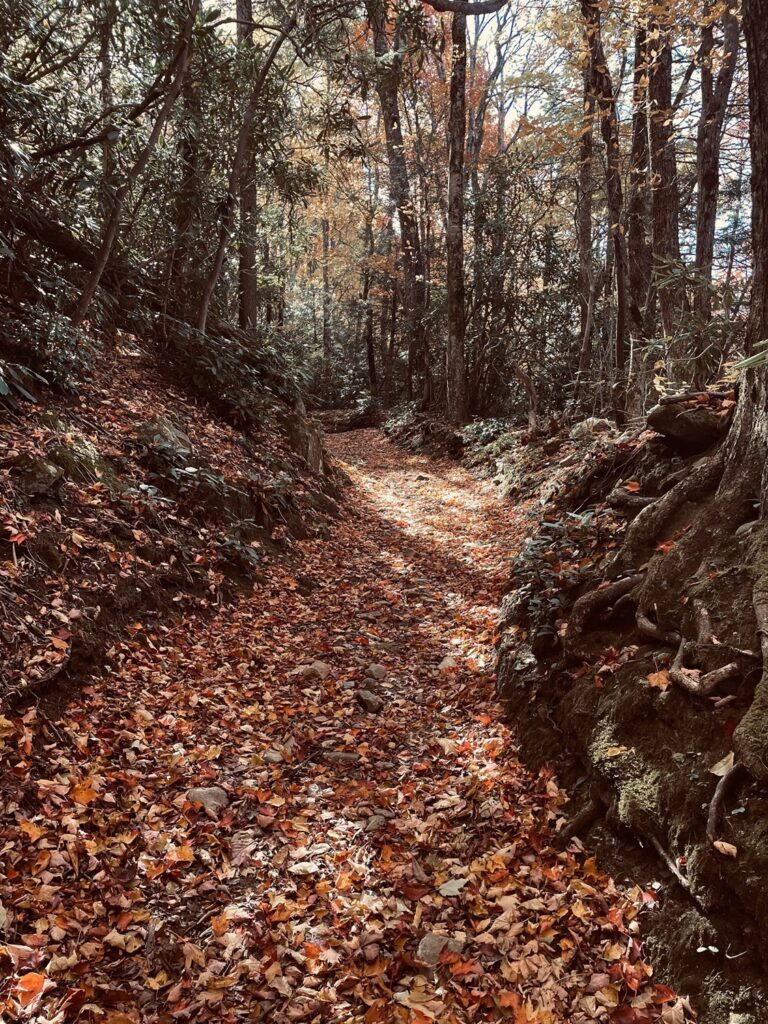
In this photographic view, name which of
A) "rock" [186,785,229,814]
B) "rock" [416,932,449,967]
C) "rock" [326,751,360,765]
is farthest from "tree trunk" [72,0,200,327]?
"rock" [416,932,449,967]

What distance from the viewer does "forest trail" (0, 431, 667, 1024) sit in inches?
104

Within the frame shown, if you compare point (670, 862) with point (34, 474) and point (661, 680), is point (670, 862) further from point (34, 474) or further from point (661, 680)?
point (34, 474)

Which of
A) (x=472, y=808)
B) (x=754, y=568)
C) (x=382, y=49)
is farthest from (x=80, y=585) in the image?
(x=382, y=49)

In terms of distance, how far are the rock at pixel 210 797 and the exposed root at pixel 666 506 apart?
3286 mm

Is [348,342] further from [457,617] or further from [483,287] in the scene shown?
[457,617]

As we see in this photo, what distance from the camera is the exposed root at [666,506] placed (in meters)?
4.42

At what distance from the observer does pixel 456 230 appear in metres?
13.9

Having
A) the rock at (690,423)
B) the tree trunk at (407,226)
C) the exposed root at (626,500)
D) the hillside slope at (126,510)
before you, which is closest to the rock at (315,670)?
the hillside slope at (126,510)

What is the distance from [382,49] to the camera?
624 inches

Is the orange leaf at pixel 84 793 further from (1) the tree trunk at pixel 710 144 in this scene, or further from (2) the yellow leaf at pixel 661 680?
(1) the tree trunk at pixel 710 144

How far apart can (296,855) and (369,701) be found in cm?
159

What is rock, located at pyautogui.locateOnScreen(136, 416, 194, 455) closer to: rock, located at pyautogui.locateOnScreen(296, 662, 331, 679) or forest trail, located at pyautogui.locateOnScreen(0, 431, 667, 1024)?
forest trail, located at pyautogui.locateOnScreen(0, 431, 667, 1024)

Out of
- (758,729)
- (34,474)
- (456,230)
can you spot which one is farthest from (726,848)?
(456,230)

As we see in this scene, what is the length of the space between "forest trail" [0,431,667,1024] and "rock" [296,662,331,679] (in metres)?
0.02
